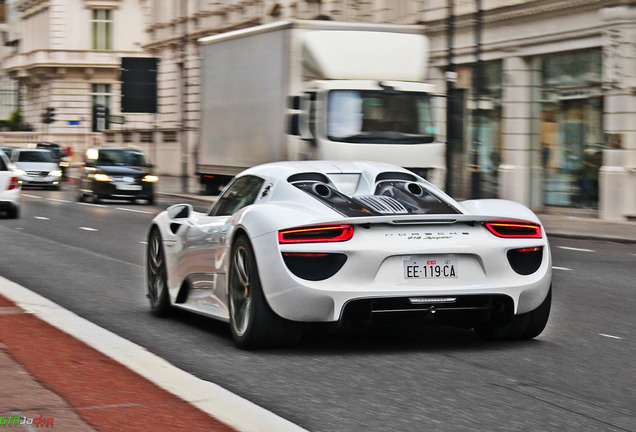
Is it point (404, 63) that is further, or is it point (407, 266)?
point (404, 63)

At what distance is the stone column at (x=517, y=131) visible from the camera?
101 ft

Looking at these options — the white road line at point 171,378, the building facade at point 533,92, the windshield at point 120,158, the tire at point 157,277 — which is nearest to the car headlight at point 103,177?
the windshield at point 120,158

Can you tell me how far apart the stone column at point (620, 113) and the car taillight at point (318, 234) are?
20.0m

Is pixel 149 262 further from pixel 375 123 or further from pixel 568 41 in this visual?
pixel 568 41

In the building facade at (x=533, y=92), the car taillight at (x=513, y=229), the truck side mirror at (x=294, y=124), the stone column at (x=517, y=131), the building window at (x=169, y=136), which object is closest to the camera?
the car taillight at (x=513, y=229)

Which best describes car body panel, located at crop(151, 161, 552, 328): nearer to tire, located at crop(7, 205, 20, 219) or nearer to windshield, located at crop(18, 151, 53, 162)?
tire, located at crop(7, 205, 20, 219)

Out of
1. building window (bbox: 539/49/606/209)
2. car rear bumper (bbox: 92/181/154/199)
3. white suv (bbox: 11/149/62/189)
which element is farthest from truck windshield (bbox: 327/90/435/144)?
white suv (bbox: 11/149/62/189)

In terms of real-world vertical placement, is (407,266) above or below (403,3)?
below

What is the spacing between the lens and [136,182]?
33.4m

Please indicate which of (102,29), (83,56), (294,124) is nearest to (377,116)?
(294,124)

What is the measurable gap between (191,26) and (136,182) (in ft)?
77.7

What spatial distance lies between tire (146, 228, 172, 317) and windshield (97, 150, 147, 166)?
24.4 metres

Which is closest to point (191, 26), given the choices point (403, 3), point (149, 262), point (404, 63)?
point (403, 3)

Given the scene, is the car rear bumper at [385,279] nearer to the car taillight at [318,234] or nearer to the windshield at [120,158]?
the car taillight at [318,234]
